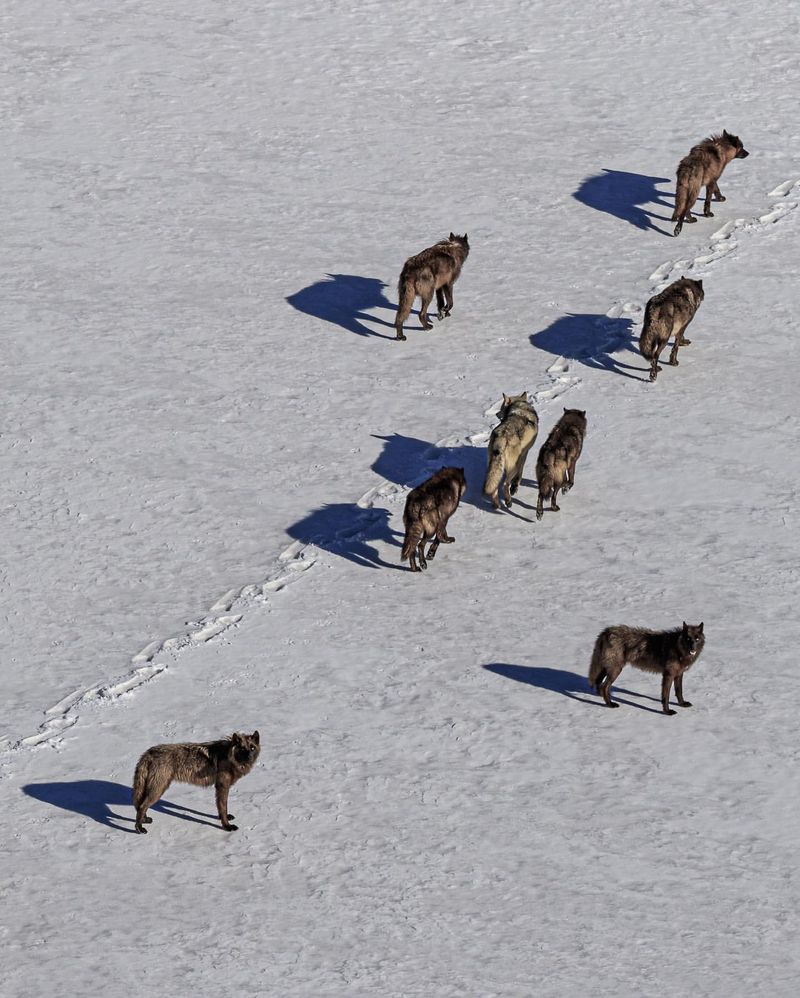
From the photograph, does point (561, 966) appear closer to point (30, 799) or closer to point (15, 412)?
point (30, 799)

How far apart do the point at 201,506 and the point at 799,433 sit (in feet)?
23.7

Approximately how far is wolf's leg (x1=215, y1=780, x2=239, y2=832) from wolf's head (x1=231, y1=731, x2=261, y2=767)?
228 mm

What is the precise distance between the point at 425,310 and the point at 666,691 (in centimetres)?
892

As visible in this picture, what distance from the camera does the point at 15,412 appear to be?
23812 millimetres

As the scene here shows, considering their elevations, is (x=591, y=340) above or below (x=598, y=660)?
above

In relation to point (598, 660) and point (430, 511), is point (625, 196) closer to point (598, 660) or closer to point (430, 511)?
point (430, 511)

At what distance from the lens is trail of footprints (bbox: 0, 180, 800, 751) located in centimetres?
1839

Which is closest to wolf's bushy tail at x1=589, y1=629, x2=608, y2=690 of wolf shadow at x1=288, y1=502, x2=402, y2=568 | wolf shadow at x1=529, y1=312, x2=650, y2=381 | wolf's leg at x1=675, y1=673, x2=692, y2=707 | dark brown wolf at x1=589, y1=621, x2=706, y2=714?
dark brown wolf at x1=589, y1=621, x2=706, y2=714

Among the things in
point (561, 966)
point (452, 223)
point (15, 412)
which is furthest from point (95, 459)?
point (561, 966)

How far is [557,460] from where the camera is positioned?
21.3 metres

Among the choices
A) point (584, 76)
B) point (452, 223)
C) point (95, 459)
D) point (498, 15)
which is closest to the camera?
point (95, 459)

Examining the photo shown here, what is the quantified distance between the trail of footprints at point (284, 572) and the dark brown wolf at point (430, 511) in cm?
101

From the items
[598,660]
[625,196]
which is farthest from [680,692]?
[625,196]

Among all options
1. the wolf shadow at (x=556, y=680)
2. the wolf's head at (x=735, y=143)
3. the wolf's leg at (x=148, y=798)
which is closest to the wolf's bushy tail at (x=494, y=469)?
the wolf shadow at (x=556, y=680)
